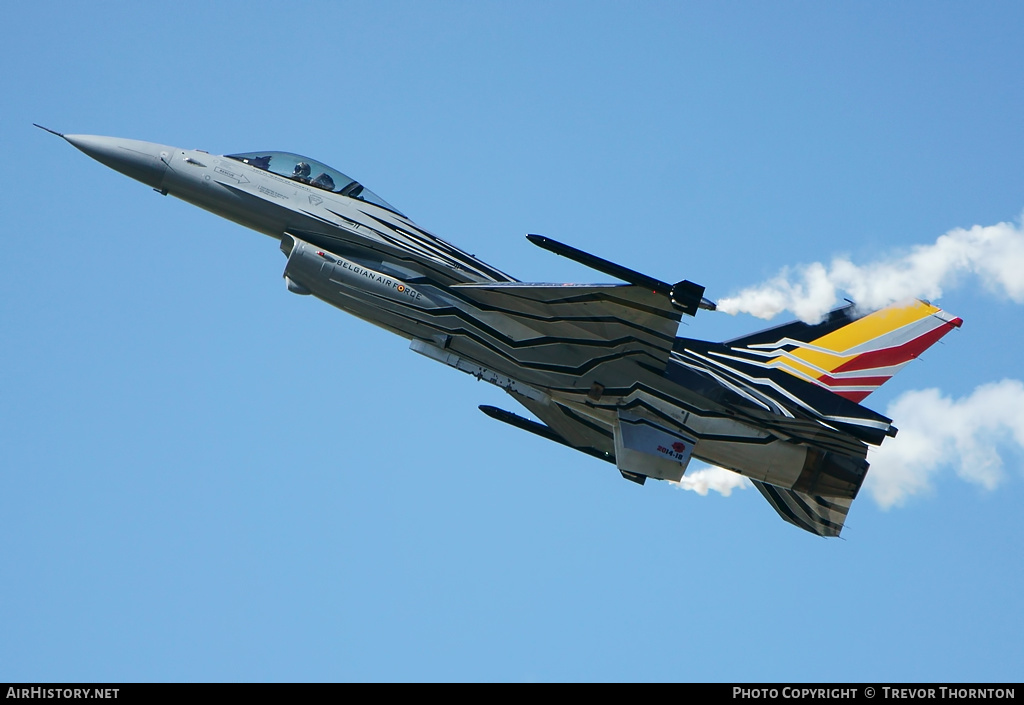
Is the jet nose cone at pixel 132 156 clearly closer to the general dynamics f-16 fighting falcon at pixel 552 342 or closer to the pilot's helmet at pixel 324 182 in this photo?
the general dynamics f-16 fighting falcon at pixel 552 342

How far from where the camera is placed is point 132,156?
16.1 m

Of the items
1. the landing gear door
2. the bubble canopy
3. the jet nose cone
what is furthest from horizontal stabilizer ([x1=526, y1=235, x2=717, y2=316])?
the jet nose cone

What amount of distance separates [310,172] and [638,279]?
5869mm

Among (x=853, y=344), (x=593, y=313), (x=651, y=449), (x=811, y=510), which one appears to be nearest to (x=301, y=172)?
(x=593, y=313)

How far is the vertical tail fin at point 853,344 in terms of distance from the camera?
16.8 meters

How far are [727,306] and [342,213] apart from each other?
6.21 metres

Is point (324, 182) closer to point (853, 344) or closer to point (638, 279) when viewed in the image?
point (638, 279)

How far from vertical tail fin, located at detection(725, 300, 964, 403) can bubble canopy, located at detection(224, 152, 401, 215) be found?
6.56 metres

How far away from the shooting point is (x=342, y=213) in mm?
16094

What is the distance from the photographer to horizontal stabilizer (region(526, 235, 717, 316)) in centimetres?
1398

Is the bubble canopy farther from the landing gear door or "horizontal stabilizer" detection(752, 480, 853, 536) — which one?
"horizontal stabilizer" detection(752, 480, 853, 536)

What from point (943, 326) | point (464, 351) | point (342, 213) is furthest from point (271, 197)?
point (943, 326)

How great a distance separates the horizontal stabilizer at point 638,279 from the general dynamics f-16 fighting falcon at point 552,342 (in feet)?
1.92
